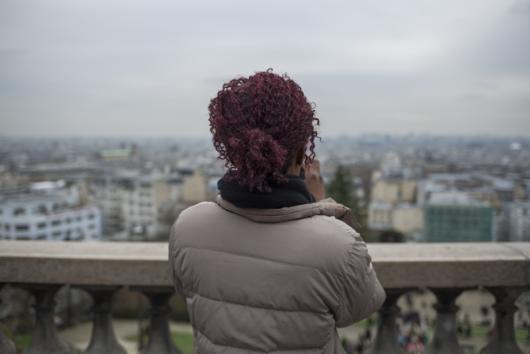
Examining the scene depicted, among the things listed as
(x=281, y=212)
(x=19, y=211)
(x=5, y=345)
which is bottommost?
(x=19, y=211)

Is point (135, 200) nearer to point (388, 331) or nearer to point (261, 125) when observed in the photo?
point (388, 331)

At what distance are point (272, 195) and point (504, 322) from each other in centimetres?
181

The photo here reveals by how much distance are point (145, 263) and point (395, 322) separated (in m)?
1.29

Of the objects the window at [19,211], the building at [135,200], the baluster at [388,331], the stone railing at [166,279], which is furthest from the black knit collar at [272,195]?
the building at [135,200]

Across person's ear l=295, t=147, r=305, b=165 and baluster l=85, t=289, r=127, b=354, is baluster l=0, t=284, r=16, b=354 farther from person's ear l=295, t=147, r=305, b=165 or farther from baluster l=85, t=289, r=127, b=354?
person's ear l=295, t=147, r=305, b=165

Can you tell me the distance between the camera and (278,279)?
156cm

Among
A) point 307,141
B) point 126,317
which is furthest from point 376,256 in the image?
point 126,317

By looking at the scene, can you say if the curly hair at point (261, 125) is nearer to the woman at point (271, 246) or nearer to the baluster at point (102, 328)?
the woman at point (271, 246)

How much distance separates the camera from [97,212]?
71.6 metres

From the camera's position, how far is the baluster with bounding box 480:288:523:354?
275 cm

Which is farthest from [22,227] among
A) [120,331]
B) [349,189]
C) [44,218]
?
[349,189]

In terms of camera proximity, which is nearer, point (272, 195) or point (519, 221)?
point (272, 195)

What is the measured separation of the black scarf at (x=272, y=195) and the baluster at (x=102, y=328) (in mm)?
1519

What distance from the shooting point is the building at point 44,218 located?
62.2 metres
